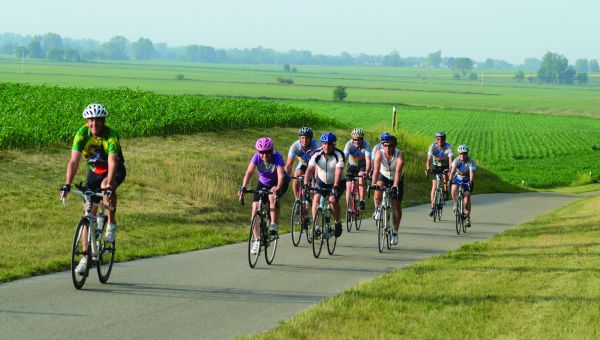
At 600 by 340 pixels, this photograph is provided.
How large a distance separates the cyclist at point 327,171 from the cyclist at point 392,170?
49.2 inches

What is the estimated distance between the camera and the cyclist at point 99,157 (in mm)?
11211

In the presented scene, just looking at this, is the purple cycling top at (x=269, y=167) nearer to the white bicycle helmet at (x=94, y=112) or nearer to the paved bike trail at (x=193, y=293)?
the paved bike trail at (x=193, y=293)

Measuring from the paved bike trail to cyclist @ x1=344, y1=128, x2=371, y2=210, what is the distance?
7.33 feet

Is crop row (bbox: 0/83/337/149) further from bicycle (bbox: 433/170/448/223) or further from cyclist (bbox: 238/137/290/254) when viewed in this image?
cyclist (bbox: 238/137/290/254)

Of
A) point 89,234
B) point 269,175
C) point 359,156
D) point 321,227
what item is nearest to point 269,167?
point 269,175

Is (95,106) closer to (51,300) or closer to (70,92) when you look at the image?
(51,300)

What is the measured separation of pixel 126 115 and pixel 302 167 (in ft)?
68.4

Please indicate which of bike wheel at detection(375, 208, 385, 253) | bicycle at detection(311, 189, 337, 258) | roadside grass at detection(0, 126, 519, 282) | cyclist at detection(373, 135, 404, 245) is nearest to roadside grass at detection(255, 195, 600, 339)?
bike wheel at detection(375, 208, 385, 253)

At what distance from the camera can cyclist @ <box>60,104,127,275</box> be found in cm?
1121

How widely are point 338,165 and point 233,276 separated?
3383 mm

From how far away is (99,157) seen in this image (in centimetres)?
1157

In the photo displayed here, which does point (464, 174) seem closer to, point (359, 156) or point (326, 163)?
point (359, 156)

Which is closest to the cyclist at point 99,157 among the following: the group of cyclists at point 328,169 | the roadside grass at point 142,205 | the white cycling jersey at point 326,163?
the roadside grass at point 142,205

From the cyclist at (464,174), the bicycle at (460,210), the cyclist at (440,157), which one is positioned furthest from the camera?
Result: the cyclist at (440,157)
